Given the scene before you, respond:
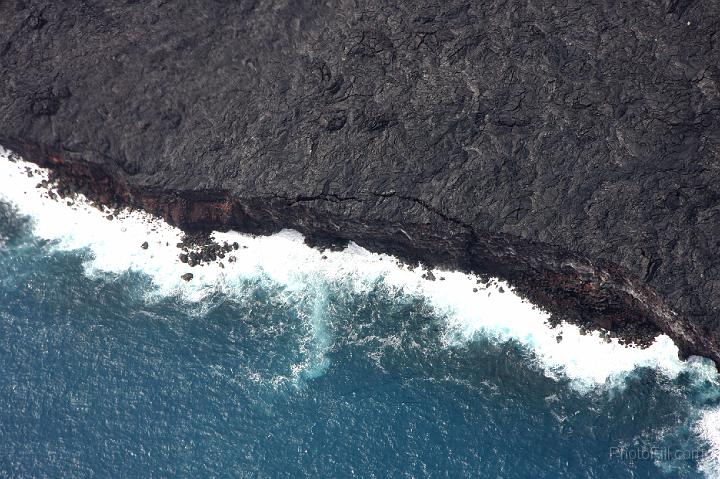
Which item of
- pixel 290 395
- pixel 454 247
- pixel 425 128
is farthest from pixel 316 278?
pixel 425 128

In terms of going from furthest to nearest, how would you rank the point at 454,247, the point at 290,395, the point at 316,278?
the point at 316,278 < the point at 454,247 < the point at 290,395

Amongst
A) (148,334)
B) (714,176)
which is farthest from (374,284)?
(714,176)

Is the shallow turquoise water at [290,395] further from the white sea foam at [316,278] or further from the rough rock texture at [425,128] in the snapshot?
the rough rock texture at [425,128]

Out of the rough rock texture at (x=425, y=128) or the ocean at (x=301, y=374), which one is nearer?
the ocean at (x=301, y=374)

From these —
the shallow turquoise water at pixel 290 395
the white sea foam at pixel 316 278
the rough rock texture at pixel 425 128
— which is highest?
the rough rock texture at pixel 425 128

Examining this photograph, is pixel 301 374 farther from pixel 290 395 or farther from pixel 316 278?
pixel 316 278

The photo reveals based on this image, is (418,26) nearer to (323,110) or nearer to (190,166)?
(323,110)

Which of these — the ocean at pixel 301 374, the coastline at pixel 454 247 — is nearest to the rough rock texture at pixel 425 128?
the coastline at pixel 454 247
